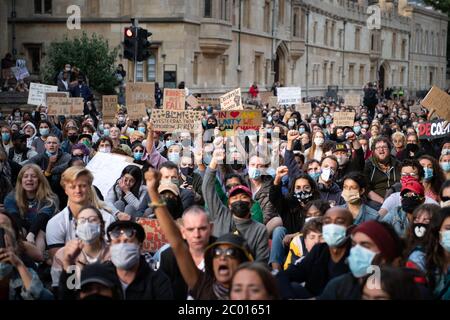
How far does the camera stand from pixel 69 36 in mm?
35281

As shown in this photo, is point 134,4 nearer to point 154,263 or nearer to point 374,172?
point 374,172

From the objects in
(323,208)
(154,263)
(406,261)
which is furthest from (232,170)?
(406,261)

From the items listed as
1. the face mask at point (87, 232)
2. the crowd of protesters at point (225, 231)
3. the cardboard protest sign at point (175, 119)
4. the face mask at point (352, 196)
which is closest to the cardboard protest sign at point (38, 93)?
the cardboard protest sign at point (175, 119)

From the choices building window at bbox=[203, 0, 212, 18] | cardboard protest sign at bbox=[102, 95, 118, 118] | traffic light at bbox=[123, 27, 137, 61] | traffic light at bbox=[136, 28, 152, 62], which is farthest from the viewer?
building window at bbox=[203, 0, 212, 18]

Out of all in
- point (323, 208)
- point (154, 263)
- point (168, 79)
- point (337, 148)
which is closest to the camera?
point (154, 263)

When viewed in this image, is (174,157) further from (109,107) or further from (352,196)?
(109,107)

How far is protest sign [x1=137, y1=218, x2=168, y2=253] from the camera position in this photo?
7.35 m

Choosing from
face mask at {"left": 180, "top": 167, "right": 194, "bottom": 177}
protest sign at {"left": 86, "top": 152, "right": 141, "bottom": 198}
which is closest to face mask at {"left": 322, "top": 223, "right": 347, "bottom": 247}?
protest sign at {"left": 86, "top": 152, "right": 141, "bottom": 198}

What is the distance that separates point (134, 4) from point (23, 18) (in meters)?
4.67

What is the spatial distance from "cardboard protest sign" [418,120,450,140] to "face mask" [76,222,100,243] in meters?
9.39

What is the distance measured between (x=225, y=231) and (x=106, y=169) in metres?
2.70

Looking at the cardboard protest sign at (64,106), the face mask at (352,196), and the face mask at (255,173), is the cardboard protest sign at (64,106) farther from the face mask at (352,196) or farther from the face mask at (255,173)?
the face mask at (352,196)

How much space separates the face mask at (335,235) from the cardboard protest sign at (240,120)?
8.60 metres

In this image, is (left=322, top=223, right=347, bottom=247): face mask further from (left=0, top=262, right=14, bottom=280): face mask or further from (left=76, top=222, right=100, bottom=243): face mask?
(left=0, top=262, right=14, bottom=280): face mask
